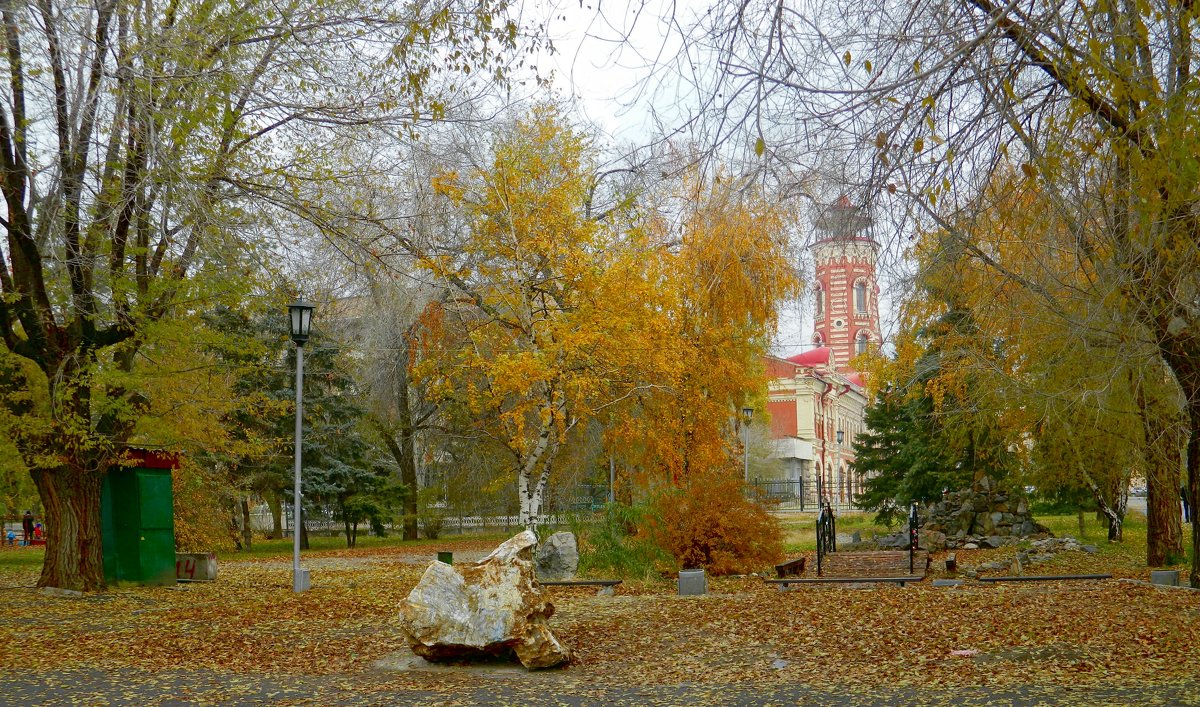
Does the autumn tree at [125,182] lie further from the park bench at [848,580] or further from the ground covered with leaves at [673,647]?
the park bench at [848,580]

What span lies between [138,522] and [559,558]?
621 cm

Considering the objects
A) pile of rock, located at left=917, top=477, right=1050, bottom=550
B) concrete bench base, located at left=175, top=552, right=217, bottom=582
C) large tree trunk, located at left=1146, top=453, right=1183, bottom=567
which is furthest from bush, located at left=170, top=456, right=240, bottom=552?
large tree trunk, located at left=1146, top=453, right=1183, bottom=567

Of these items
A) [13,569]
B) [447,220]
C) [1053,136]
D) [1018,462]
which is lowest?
[13,569]

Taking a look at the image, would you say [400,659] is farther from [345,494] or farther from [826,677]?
[345,494]

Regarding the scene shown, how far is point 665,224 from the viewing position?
2452 cm

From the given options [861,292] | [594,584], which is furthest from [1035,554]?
[861,292]

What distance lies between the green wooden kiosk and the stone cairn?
1645 cm

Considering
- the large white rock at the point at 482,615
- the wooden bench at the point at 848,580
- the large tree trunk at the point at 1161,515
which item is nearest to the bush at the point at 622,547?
the wooden bench at the point at 848,580

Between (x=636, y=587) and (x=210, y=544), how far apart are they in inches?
541

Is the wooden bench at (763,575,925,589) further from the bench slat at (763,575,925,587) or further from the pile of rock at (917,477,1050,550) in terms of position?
the pile of rock at (917,477,1050,550)

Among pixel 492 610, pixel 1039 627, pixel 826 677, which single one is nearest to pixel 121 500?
pixel 492 610

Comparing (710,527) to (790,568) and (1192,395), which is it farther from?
(1192,395)

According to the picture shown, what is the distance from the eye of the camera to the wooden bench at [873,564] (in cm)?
1728

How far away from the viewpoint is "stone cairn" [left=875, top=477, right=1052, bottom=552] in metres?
24.3
